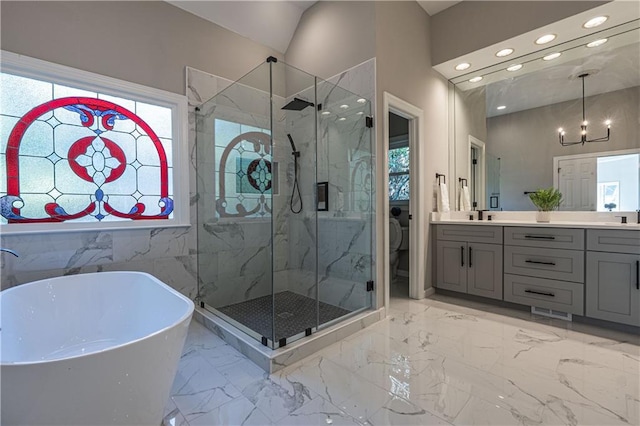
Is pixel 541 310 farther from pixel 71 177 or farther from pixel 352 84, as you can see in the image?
pixel 71 177

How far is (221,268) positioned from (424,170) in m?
Result: 2.44

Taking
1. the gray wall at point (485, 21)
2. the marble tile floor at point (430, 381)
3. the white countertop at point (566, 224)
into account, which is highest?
the gray wall at point (485, 21)

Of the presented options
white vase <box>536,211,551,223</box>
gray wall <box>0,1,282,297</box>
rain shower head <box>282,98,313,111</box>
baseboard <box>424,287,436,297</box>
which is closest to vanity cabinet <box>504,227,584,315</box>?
white vase <box>536,211,551,223</box>

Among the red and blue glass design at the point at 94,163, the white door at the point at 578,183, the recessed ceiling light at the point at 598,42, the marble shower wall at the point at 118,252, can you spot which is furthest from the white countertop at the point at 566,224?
the red and blue glass design at the point at 94,163

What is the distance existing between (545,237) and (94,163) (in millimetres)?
3993

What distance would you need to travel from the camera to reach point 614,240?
2316mm

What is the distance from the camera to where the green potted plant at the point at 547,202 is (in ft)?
9.57

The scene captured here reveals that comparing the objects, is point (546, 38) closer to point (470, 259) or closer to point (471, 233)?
point (471, 233)

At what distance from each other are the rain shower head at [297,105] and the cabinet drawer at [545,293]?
2678mm

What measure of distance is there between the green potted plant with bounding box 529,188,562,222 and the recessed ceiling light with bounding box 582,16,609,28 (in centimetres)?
149

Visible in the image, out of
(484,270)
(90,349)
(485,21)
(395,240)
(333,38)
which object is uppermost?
(485,21)

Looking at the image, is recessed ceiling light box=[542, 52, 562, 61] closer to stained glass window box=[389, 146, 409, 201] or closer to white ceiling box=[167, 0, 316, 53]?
stained glass window box=[389, 146, 409, 201]

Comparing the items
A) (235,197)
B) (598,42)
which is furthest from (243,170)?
(598,42)

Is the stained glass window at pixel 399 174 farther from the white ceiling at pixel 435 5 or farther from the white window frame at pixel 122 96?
the white window frame at pixel 122 96
